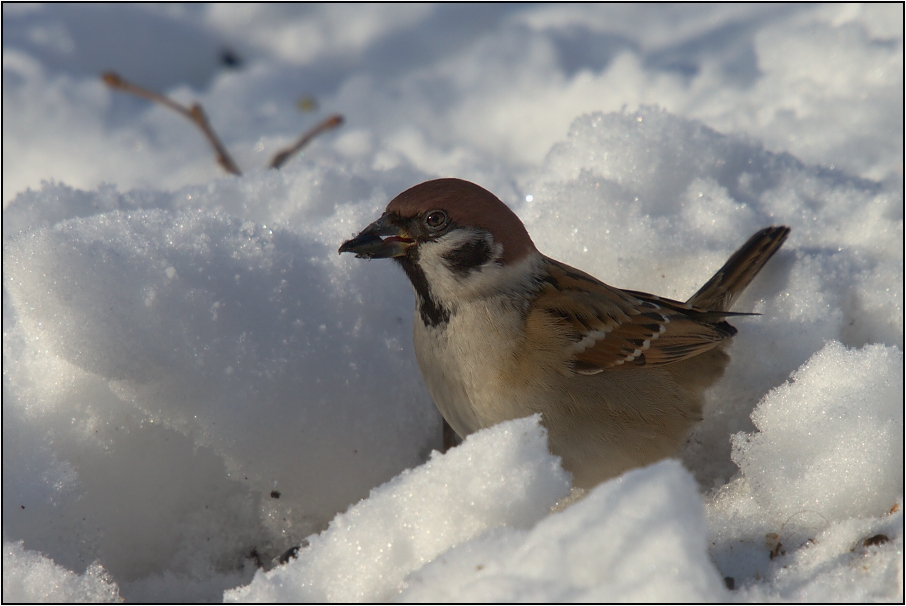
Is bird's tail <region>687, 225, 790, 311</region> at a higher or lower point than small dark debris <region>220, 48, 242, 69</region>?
higher

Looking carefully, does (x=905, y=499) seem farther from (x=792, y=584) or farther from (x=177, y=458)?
(x=177, y=458)

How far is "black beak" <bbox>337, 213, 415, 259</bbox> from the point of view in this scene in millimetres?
2129

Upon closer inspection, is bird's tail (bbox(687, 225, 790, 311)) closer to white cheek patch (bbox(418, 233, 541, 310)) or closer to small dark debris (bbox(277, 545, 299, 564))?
white cheek patch (bbox(418, 233, 541, 310))

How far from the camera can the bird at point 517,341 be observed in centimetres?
211

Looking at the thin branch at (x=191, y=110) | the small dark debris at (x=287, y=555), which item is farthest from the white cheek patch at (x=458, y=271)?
the thin branch at (x=191, y=110)

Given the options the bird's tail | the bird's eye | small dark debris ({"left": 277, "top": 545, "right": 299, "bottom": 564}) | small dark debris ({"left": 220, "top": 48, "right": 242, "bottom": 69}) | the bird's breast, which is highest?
the bird's eye

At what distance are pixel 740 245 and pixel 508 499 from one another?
→ 188 centimetres

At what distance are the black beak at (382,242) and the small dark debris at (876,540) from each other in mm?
1423

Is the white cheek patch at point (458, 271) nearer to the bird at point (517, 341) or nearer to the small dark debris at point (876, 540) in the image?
the bird at point (517, 341)

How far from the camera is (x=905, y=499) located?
1.62 m

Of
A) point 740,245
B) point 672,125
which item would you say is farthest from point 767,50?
point 740,245

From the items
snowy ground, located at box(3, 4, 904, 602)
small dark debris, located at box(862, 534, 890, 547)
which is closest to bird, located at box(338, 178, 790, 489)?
snowy ground, located at box(3, 4, 904, 602)

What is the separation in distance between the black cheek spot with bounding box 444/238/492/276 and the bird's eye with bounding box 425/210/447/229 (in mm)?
97

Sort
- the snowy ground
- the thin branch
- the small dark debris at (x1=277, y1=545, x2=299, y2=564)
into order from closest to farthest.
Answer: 1. the snowy ground
2. the small dark debris at (x1=277, y1=545, x2=299, y2=564)
3. the thin branch
